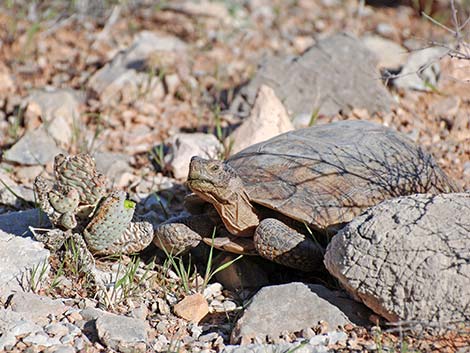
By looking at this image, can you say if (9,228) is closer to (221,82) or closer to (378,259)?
(378,259)

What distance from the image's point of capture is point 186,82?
686 centimetres

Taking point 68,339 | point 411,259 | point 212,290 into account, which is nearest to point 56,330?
point 68,339

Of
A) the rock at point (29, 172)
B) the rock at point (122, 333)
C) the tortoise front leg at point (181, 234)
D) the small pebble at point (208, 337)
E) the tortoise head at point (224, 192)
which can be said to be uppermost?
the tortoise head at point (224, 192)

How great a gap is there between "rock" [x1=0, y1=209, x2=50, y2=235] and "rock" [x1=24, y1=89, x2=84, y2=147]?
1.35 meters

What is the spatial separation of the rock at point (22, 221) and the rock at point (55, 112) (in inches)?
53.3

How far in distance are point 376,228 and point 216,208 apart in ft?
3.76

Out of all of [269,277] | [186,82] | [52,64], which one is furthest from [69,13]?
[269,277]

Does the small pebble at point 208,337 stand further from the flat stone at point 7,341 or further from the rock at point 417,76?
the rock at point 417,76

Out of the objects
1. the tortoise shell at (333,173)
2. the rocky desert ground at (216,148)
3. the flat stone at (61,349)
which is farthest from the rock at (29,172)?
the flat stone at (61,349)

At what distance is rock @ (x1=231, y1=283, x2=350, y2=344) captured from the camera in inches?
140

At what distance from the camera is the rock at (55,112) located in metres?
6.00

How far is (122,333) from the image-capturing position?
11.4 feet

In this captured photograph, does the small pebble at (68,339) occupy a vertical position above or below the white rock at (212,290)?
above

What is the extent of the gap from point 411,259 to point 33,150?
3.27 meters
